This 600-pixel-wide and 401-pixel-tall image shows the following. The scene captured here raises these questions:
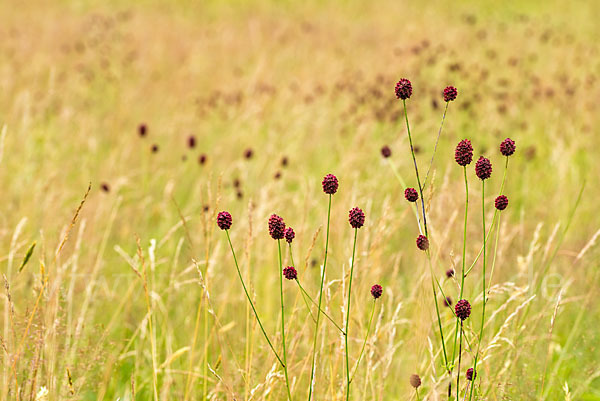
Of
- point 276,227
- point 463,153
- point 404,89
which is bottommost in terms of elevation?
point 276,227

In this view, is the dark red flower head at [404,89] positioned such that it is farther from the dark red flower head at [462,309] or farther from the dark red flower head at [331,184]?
the dark red flower head at [462,309]

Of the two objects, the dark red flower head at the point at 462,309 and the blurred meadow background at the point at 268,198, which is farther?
the blurred meadow background at the point at 268,198

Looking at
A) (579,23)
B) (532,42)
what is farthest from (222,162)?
(579,23)

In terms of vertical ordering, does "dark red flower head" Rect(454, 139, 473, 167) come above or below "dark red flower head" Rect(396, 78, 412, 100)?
below

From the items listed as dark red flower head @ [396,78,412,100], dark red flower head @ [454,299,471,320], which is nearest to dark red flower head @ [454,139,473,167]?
dark red flower head @ [396,78,412,100]

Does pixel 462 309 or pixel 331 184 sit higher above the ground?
pixel 331 184

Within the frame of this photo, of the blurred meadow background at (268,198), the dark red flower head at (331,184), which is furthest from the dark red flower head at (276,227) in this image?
the blurred meadow background at (268,198)

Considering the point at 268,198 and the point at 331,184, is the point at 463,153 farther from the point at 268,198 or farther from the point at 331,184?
the point at 268,198

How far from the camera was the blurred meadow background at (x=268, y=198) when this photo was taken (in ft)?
5.37

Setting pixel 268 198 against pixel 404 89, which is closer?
pixel 404 89

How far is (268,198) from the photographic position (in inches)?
109

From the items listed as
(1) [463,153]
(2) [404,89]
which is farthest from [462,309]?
(2) [404,89]

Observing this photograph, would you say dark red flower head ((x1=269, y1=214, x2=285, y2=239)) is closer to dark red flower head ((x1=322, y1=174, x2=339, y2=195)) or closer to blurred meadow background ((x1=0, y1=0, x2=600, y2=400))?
dark red flower head ((x1=322, y1=174, x2=339, y2=195))

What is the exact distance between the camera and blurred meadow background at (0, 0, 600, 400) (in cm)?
164
